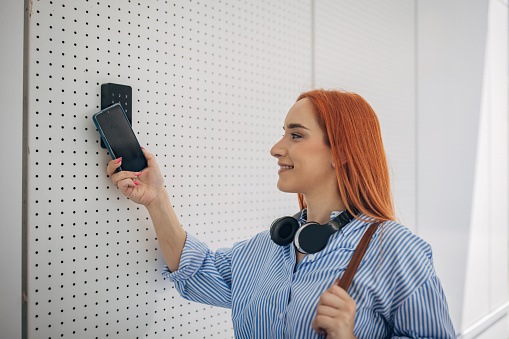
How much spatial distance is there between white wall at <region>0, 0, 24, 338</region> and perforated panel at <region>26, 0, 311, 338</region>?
3 centimetres

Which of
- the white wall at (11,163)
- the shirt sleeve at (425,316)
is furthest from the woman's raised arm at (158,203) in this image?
the shirt sleeve at (425,316)

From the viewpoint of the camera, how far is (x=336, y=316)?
1003 millimetres

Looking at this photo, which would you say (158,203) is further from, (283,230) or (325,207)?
(325,207)

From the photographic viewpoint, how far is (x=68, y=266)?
4.01 feet

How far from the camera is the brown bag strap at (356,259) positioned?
1.09 meters

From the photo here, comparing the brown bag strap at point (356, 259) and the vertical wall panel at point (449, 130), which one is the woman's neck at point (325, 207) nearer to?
the brown bag strap at point (356, 259)

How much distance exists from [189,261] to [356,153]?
725 mm

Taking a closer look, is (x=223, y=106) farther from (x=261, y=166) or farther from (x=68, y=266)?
(x=68, y=266)

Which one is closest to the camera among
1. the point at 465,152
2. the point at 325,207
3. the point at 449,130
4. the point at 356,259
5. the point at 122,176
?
the point at 356,259

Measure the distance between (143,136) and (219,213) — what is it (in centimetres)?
48

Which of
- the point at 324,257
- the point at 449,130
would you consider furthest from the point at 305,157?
the point at 449,130

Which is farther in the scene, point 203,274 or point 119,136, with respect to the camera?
point 203,274

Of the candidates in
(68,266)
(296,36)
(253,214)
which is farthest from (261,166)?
(68,266)

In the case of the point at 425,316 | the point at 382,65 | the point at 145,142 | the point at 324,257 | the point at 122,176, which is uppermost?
the point at 382,65
